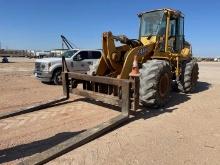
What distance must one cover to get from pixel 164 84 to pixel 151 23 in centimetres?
271

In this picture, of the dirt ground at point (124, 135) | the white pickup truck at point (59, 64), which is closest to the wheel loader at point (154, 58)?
the dirt ground at point (124, 135)

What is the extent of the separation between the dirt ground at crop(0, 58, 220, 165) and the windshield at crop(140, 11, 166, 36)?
2.74 meters

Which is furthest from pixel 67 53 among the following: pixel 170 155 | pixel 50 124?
pixel 170 155

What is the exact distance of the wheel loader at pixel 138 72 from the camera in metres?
7.23

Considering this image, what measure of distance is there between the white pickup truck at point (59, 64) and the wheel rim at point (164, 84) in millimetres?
5778

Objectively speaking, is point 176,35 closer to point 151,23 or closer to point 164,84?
point 151,23

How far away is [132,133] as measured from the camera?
632 cm

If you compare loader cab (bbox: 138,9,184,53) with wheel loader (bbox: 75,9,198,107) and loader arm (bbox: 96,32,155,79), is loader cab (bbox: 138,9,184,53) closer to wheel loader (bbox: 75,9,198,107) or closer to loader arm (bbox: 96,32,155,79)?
wheel loader (bbox: 75,9,198,107)

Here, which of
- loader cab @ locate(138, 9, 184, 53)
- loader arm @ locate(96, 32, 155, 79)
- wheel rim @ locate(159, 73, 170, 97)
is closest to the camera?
loader arm @ locate(96, 32, 155, 79)

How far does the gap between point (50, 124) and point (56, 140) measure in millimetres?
1163

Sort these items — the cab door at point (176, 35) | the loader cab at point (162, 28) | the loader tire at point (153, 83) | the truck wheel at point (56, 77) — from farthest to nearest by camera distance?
the truck wheel at point (56, 77)
the cab door at point (176, 35)
the loader cab at point (162, 28)
the loader tire at point (153, 83)

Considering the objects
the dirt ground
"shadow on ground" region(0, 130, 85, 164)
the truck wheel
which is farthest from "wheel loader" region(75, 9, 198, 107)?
the truck wheel

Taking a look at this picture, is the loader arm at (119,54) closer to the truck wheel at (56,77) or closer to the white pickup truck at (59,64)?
the white pickup truck at (59,64)

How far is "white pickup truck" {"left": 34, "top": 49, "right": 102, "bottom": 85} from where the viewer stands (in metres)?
14.5
